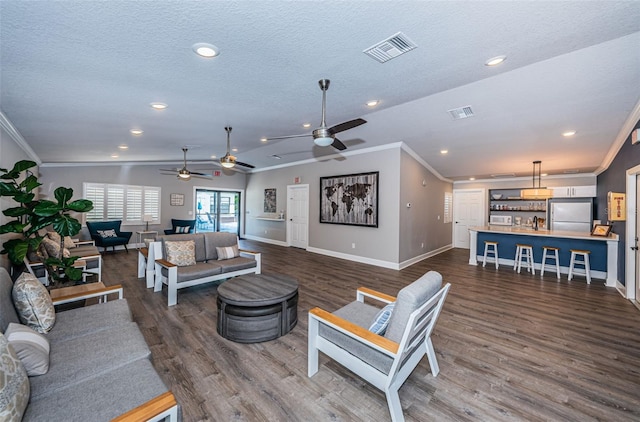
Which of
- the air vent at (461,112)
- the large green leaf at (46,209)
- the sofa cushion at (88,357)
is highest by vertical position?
the air vent at (461,112)

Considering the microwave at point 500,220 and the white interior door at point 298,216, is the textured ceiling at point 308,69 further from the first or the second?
the white interior door at point 298,216

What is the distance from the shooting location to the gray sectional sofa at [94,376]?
126cm

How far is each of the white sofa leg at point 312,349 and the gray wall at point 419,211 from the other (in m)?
4.08

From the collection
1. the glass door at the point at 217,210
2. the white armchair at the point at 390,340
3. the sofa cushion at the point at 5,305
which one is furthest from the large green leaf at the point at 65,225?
the glass door at the point at 217,210

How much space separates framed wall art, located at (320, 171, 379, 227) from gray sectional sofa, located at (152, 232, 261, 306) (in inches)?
114

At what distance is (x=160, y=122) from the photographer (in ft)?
13.1

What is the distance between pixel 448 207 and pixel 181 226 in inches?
352

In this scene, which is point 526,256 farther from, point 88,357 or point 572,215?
point 88,357

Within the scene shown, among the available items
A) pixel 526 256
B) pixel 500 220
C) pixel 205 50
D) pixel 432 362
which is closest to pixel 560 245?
pixel 526 256

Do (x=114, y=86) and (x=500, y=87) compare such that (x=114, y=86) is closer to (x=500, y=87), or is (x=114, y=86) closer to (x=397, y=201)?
(x=500, y=87)

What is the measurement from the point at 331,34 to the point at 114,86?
2.27m

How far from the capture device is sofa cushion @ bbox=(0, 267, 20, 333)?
1667mm

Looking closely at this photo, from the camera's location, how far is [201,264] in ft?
13.6

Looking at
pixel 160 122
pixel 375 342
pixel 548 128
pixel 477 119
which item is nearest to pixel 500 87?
pixel 477 119
